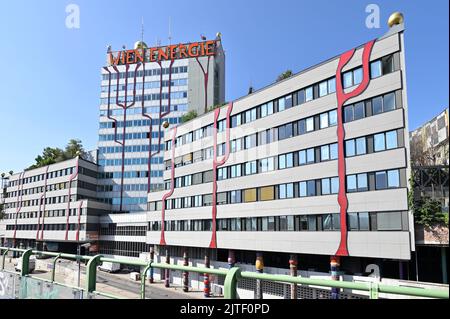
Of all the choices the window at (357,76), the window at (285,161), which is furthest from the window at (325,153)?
the window at (357,76)

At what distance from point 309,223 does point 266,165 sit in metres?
9.22

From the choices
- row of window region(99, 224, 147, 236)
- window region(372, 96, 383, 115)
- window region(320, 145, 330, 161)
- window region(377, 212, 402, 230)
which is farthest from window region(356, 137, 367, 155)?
row of window region(99, 224, 147, 236)

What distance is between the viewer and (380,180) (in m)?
32.8

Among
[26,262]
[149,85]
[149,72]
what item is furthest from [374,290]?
[149,72]

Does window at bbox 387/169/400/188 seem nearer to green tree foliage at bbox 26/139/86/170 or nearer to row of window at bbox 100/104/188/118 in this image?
row of window at bbox 100/104/188/118

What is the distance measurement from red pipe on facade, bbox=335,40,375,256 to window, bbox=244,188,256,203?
12.1 m

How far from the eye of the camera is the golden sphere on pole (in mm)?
33312

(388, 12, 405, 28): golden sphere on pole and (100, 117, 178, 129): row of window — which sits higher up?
(100, 117, 178, 129): row of window

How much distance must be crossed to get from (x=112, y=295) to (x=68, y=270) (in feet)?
8.10

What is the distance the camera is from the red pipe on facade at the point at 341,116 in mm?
34438

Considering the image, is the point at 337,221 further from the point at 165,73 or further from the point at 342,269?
the point at 165,73

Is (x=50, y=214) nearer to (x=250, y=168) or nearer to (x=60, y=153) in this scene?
(x=60, y=153)

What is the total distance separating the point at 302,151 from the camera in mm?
39875

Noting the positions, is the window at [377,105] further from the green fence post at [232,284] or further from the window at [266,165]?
the green fence post at [232,284]
